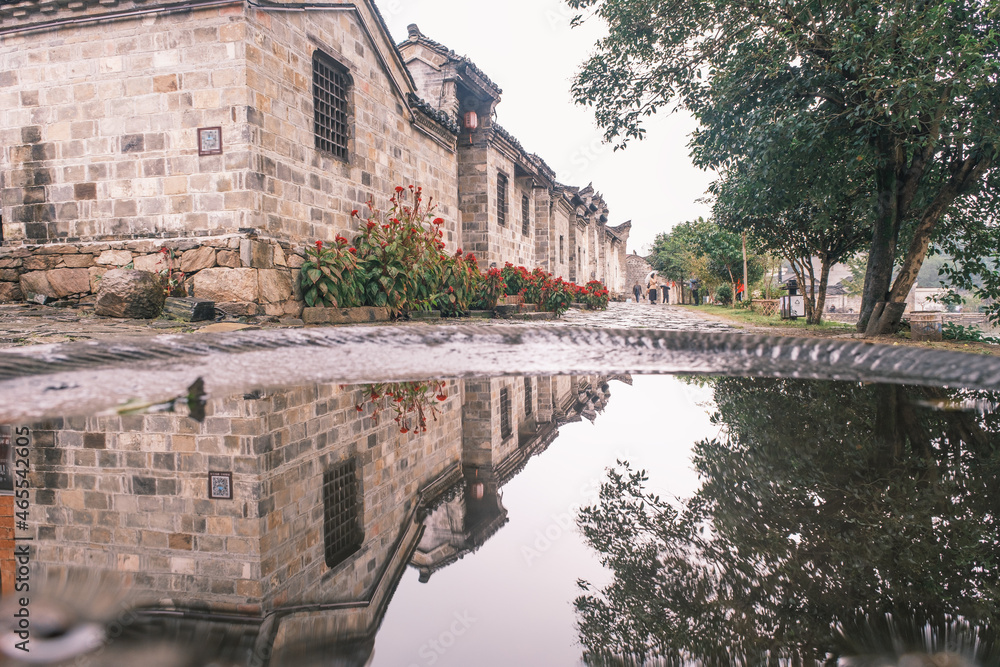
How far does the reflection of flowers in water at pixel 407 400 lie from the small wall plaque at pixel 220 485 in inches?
32.9

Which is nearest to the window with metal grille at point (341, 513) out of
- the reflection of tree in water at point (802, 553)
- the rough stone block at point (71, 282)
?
the reflection of tree in water at point (802, 553)

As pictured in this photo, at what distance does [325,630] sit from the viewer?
99cm

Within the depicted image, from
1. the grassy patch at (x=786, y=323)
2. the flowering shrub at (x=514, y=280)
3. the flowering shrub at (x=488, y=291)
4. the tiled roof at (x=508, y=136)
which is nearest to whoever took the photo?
the flowering shrub at (x=488, y=291)

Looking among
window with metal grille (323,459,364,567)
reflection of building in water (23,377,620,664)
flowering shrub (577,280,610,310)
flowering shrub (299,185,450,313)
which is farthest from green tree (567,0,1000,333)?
flowering shrub (577,280,610,310)

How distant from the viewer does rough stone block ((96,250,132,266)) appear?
7707 mm

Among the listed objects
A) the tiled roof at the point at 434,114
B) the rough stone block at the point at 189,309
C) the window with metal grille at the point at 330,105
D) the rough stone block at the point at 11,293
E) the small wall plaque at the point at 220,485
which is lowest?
the small wall plaque at the point at 220,485

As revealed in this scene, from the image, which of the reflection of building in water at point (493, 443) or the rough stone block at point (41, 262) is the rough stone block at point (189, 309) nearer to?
the rough stone block at point (41, 262)

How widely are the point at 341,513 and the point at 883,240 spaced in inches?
421

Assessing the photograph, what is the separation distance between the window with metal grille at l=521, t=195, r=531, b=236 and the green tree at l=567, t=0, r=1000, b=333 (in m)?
9.75

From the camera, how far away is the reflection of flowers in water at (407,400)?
2.88 meters

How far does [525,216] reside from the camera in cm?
2086

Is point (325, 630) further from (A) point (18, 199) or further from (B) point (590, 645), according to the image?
(A) point (18, 199)

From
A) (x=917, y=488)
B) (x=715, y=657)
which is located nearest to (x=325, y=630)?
(x=715, y=657)

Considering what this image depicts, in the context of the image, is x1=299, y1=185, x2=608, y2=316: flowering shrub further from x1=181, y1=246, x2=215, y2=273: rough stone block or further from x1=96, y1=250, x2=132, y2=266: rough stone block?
x1=96, y1=250, x2=132, y2=266: rough stone block
